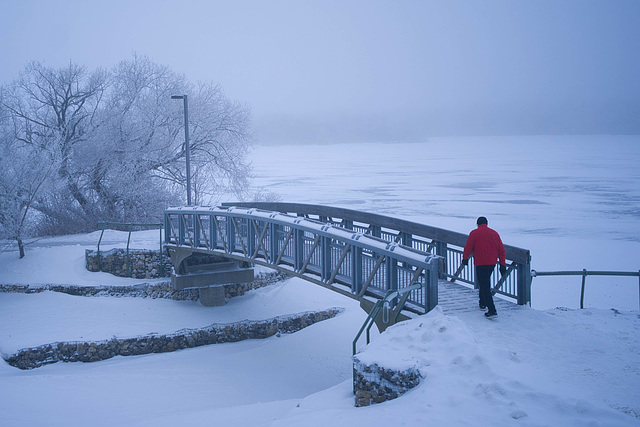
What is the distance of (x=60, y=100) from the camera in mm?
29922

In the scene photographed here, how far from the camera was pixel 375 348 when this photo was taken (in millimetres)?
7387

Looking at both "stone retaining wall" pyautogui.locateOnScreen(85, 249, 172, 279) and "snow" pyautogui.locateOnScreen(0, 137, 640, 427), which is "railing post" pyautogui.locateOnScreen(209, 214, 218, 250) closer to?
"snow" pyautogui.locateOnScreen(0, 137, 640, 427)

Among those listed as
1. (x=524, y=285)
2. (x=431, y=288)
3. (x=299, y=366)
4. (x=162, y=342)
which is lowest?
(x=299, y=366)

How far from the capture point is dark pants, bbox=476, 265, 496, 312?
8.66 metres

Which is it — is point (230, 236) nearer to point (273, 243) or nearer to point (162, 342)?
point (273, 243)

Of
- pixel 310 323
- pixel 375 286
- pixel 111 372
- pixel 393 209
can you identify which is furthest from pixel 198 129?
pixel 375 286

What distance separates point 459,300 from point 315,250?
4317 millimetres

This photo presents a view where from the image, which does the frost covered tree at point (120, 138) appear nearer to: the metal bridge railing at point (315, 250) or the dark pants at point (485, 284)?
the metal bridge railing at point (315, 250)

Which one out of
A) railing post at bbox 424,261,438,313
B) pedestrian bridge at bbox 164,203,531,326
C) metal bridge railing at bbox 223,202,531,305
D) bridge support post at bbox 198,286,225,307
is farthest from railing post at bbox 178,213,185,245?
railing post at bbox 424,261,438,313

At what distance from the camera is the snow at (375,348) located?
6.23 metres

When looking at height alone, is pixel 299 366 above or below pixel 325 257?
below

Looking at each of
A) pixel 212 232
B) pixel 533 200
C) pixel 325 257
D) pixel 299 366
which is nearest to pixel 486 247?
pixel 325 257

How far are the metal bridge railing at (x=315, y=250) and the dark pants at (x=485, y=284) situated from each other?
66 centimetres

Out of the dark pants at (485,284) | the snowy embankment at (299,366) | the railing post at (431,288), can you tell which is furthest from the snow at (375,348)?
the railing post at (431,288)
